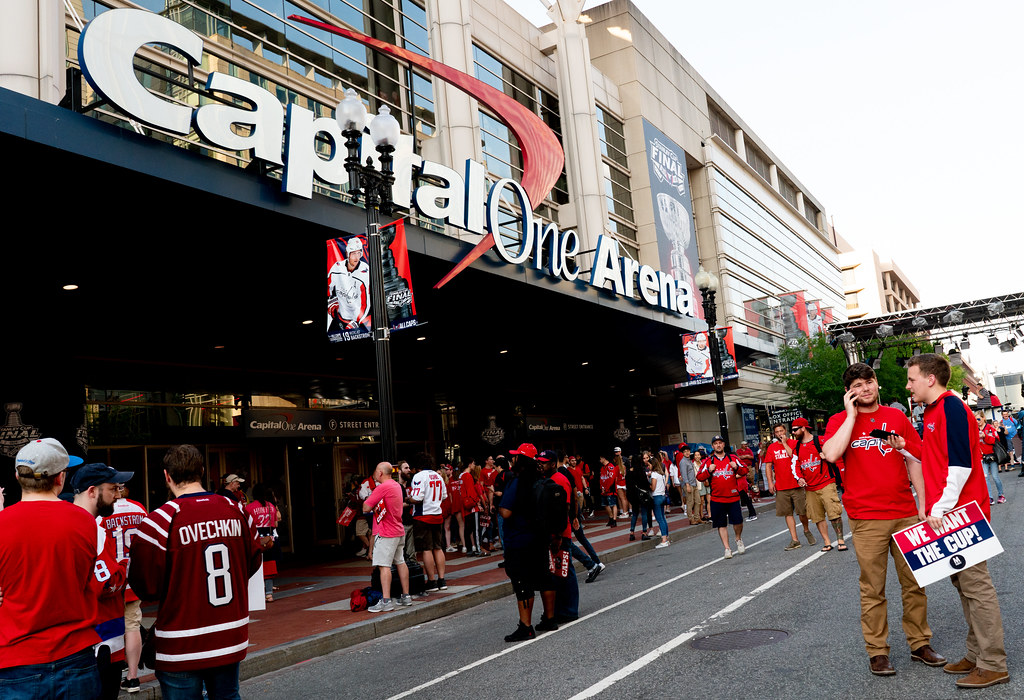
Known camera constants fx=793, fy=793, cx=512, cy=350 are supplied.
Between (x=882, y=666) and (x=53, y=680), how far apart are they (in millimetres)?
4757

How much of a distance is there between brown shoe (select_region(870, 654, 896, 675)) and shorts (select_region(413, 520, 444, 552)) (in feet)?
23.5

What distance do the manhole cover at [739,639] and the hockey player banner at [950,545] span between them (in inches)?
76.9

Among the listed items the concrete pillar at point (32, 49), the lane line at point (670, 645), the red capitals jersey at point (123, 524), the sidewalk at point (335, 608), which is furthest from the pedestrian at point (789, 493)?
the concrete pillar at point (32, 49)

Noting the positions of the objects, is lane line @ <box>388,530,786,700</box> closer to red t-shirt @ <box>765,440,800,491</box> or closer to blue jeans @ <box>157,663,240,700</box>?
red t-shirt @ <box>765,440,800,491</box>

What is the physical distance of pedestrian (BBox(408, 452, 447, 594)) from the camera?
1125 cm

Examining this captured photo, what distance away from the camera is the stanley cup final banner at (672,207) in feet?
123

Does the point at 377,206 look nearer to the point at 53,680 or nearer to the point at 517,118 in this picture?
the point at 53,680

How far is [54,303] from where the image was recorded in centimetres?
1356

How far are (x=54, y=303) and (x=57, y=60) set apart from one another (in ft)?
13.1

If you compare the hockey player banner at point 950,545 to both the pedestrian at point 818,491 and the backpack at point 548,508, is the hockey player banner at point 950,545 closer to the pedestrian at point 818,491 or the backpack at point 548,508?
the backpack at point 548,508

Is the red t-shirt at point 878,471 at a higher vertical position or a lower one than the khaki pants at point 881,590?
higher

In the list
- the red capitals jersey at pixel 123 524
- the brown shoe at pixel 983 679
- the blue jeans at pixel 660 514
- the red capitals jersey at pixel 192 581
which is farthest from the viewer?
the blue jeans at pixel 660 514

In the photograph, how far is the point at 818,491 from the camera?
12016mm

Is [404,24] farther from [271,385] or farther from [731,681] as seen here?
[731,681]
